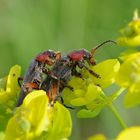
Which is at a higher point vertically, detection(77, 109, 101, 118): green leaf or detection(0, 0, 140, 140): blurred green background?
detection(0, 0, 140, 140): blurred green background

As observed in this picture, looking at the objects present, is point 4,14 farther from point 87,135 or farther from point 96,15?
point 87,135

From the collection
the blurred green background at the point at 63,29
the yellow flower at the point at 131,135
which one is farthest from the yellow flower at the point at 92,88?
the blurred green background at the point at 63,29

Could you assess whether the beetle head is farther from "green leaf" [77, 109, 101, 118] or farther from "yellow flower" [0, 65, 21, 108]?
"green leaf" [77, 109, 101, 118]

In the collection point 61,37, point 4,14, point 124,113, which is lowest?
point 124,113

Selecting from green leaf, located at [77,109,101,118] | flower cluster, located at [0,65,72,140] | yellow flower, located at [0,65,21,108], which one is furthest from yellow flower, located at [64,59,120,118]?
yellow flower, located at [0,65,21,108]

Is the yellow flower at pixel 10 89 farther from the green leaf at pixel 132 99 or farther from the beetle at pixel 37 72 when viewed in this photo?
the green leaf at pixel 132 99

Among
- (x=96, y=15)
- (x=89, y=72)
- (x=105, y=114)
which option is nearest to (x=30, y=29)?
(x=96, y=15)
